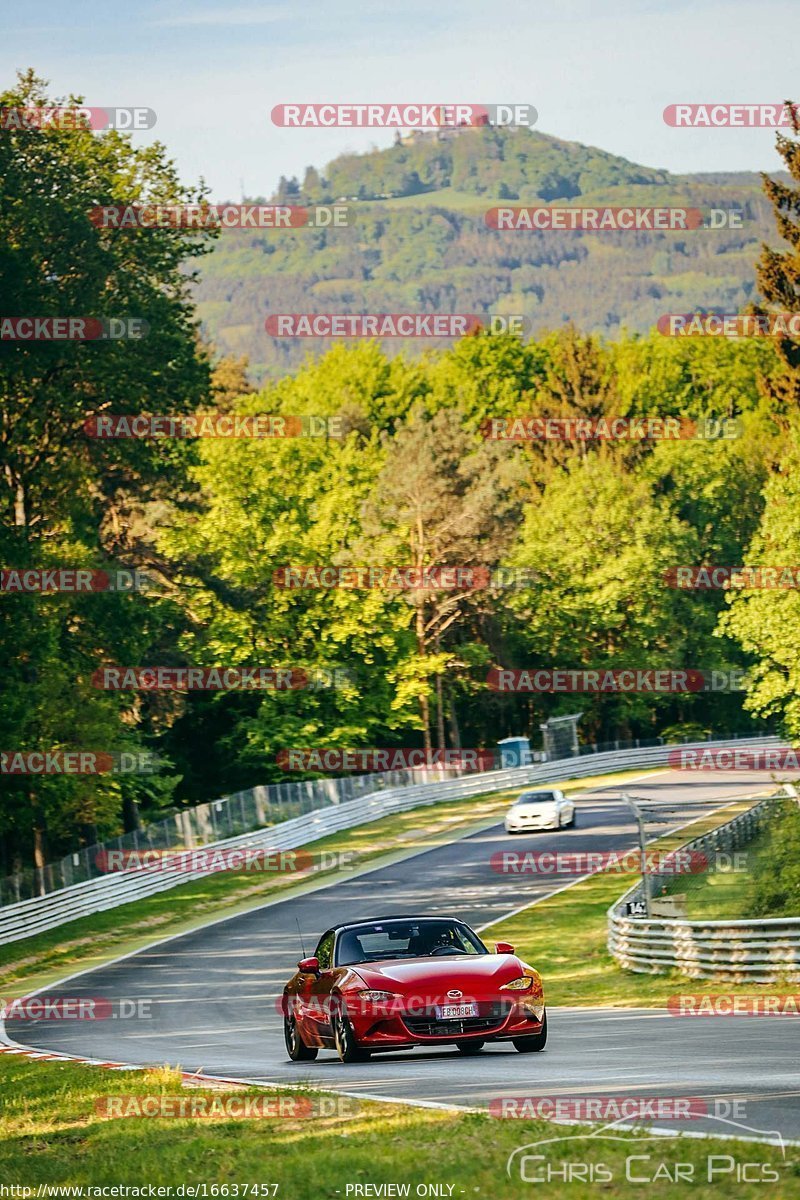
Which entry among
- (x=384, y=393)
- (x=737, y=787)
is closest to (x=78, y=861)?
(x=737, y=787)

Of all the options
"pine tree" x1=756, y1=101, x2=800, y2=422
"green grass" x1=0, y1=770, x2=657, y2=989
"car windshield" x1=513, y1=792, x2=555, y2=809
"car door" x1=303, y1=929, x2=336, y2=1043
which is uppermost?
"pine tree" x1=756, y1=101, x2=800, y2=422

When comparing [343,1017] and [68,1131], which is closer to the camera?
[68,1131]

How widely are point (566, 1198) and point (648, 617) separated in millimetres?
73465

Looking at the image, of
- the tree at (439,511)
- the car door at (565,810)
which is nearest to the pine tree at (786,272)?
the tree at (439,511)

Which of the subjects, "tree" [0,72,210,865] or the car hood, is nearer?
the car hood

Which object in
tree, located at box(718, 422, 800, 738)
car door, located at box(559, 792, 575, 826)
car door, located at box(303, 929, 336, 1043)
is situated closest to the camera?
car door, located at box(303, 929, 336, 1043)

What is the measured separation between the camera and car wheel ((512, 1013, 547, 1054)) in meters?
14.1

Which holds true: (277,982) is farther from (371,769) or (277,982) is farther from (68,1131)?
(371,769)

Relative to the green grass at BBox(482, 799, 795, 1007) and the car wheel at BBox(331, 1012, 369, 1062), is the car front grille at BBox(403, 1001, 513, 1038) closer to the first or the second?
the car wheel at BBox(331, 1012, 369, 1062)

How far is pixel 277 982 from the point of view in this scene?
2953 cm

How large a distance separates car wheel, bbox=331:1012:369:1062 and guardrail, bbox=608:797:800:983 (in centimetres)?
967

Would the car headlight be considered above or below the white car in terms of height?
above

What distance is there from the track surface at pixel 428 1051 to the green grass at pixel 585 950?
0.63 metres

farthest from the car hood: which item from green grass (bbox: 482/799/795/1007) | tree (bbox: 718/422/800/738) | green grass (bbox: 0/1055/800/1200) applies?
tree (bbox: 718/422/800/738)
